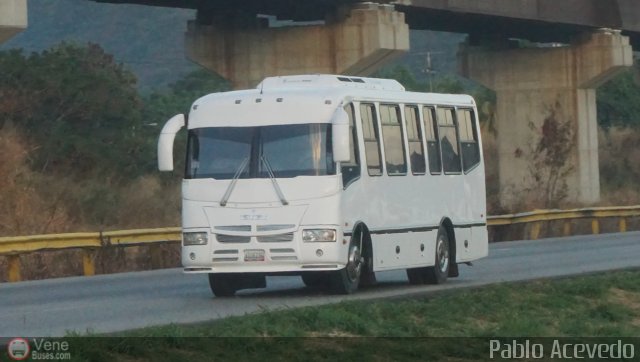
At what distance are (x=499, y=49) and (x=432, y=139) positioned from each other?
3481cm

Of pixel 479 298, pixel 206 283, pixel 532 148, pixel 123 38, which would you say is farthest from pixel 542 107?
pixel 123 38

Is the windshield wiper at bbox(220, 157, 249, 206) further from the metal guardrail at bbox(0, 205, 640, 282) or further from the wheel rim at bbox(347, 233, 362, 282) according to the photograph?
the metal guardrail at bbox(0, 205, 640, 282)

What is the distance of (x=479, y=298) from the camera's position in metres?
18.9

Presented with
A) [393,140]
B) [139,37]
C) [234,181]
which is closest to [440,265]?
Answer: [393,140]

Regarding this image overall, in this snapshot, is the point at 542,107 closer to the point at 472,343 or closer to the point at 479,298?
the point at 479,298

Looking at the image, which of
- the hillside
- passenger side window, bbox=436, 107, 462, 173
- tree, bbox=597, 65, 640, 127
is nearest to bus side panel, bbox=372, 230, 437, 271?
passenger side window, bbox=436, 107, 462, 173

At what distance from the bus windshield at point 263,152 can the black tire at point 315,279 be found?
54.0 inches

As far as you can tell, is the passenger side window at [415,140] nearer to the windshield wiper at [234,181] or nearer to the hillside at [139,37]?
the windshield wiper at [234,181]

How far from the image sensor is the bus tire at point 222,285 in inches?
824

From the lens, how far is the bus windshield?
2020 cm

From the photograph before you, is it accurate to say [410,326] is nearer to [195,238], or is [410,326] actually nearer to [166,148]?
[195,238]

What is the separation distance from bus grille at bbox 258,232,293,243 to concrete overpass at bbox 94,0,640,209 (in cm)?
2148

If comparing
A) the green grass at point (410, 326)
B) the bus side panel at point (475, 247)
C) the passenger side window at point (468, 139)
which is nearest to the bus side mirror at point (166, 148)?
the green grass at point (410, 326)

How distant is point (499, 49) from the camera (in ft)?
188
